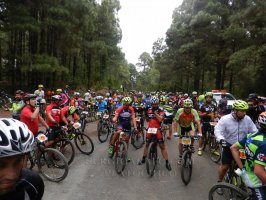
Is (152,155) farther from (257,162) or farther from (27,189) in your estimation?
(27,189)

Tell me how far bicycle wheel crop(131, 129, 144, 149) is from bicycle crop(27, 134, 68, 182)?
4.40 m

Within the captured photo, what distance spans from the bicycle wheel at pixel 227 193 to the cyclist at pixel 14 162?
3485 millimetres

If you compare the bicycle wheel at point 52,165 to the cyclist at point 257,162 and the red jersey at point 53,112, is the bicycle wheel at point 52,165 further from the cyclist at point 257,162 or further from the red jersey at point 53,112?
the cyclist at point 257,162

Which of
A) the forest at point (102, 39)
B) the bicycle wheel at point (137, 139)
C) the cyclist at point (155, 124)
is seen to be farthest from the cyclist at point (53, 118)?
the forest at point (102, 39)

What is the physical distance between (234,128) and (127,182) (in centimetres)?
303

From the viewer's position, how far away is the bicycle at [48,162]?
7230 mm

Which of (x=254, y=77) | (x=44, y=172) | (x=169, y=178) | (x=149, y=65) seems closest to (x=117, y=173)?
(x=169, y=178)

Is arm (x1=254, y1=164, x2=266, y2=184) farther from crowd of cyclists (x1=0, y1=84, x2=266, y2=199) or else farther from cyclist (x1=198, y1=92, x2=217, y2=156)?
cyclist (x1=198, y1=92, x2=217, y2=156)

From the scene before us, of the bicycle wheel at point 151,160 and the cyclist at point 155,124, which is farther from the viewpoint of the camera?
the cyclist at point 155,124

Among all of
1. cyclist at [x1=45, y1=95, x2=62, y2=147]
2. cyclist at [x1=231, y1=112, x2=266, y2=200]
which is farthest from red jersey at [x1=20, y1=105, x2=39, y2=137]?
cyclist at [x1=231, y1=112, x2=266, y2=200]

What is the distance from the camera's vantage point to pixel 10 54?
2578 cm

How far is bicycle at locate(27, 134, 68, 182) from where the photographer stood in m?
7.23

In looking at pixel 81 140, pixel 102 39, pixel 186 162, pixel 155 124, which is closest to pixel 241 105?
pixel 186 162

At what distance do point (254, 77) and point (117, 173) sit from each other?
20.0 metres
